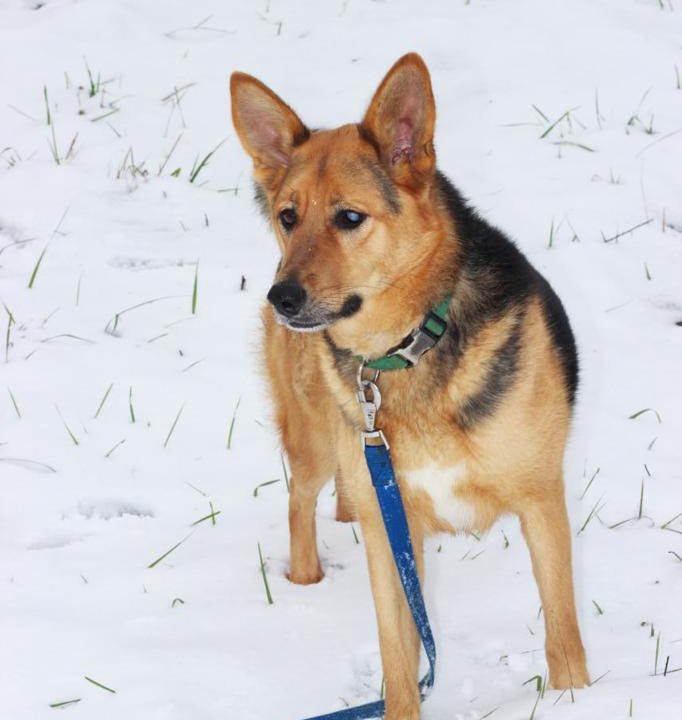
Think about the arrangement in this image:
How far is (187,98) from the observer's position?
664 cm

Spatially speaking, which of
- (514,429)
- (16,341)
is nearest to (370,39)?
(16,341)

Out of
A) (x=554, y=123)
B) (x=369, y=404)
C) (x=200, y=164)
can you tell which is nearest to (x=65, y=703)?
A: (x=369, y=404)

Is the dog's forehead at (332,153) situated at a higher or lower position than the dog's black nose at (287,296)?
higher

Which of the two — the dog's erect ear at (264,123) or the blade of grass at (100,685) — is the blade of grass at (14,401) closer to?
the blade of grass at (100,685)

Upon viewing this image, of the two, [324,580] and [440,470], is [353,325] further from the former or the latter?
[324,580]

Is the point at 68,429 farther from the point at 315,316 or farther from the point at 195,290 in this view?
the point at 315,316

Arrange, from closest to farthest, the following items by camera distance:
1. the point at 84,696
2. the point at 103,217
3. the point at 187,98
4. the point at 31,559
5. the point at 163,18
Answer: the point at 84,696 < the point at 31,559 < the point at 103,217 < the point at 187,98 < the point at 163,18

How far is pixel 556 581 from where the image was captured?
3217 mm

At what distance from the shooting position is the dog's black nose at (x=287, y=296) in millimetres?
2977

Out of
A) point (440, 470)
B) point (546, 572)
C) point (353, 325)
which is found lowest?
point (546, 572)

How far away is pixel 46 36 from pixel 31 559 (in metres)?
4.06

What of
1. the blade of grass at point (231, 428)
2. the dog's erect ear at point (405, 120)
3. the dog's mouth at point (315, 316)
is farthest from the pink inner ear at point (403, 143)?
the blade of grass at point (231, 428)

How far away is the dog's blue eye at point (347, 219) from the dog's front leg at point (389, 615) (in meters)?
0.73

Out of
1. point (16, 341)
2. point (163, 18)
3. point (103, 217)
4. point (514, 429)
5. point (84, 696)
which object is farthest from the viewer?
point (163, 18)
